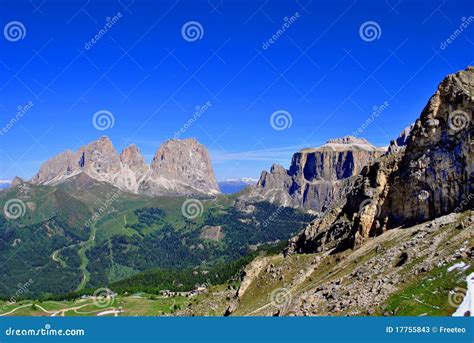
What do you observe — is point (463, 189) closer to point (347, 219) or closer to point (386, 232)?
point (386, 232)

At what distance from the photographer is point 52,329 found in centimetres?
4838

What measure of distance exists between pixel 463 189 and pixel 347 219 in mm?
44319

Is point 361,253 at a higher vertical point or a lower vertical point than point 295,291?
higher

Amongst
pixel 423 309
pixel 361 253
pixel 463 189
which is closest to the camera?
pixel 423 309

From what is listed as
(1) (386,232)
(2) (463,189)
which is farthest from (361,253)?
(2) (463,189)
